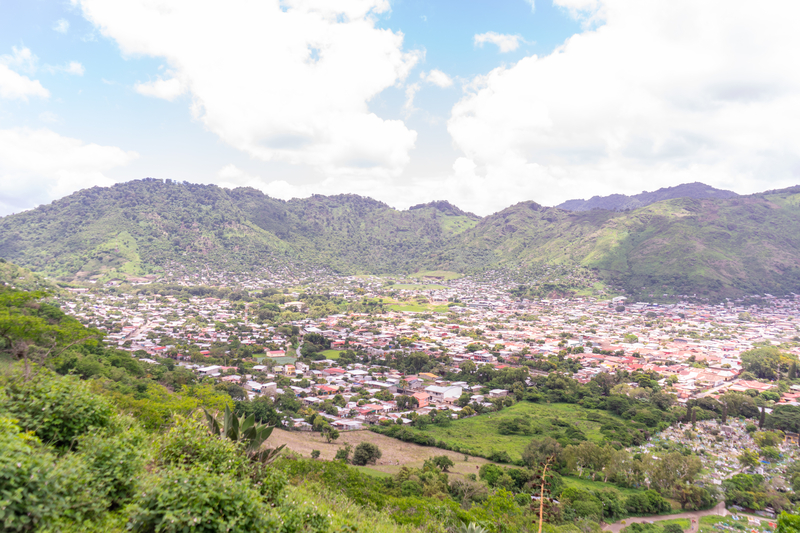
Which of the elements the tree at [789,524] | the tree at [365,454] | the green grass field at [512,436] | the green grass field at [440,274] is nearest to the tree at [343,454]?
the tree at [365,454]

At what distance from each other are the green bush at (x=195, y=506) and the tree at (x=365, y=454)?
1989 centimetres

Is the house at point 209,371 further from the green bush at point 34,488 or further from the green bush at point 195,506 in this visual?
the green bush at point 195,506

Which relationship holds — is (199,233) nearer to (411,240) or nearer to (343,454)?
(411,240)

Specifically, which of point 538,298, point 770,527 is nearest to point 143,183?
point 538,298

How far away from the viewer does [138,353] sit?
32250mm

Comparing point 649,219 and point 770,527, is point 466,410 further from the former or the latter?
point 649,219

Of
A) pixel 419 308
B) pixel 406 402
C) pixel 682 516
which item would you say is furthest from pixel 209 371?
pixel 419 308

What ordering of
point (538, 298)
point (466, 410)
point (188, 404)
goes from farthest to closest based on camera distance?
point (538, 298) < point (466, 410) < point (188, 404)

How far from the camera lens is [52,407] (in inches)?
174

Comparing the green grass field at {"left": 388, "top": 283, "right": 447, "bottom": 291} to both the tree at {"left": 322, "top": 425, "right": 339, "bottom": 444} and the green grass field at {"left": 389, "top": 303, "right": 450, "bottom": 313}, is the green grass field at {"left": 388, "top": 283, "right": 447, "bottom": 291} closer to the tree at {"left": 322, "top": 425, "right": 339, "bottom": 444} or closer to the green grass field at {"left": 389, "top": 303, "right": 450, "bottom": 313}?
the green grass field at {"left": 389, "top": 303, "right": 450, "bottom": 313}

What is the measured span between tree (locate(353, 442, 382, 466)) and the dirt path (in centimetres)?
1228

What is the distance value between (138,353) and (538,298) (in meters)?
79.8

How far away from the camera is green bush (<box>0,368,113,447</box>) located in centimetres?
423

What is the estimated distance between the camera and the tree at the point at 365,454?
21.6 meters
